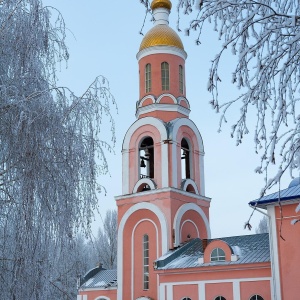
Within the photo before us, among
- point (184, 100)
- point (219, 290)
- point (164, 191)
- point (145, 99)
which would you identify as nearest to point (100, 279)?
point (164, 191)

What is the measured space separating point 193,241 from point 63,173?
14139 millimetres

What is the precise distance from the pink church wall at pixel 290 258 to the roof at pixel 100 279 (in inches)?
333

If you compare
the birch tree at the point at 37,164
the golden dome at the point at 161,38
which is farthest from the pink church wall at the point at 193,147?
the birch tree at the point at 37,164

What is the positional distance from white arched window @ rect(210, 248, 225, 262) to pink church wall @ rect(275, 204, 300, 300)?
9.65ft

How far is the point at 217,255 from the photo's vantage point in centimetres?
1714

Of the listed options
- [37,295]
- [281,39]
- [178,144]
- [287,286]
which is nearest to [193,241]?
[178,144]

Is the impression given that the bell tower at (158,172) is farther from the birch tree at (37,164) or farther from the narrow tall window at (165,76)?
the birch tree at (37,164)

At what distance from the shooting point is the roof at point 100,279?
21.1 m

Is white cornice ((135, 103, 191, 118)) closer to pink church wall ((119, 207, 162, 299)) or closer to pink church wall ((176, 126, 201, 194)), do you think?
pink church wall ((176, 126, 201, 194))

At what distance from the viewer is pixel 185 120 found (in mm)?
21156

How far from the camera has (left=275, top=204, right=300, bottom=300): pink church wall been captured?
14.1 metres

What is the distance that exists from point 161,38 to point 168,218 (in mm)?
7919

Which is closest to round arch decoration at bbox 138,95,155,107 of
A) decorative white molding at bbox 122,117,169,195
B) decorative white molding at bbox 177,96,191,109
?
decorative white molding at bbox 122,117,169,195

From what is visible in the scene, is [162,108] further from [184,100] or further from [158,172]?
[158,172]
